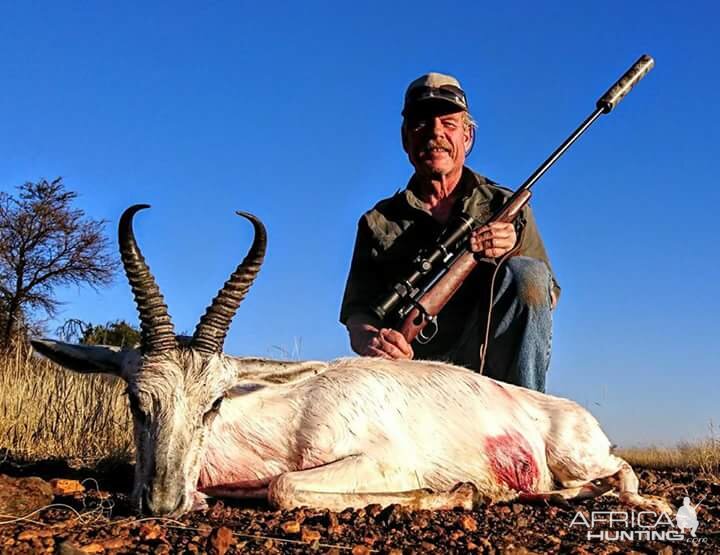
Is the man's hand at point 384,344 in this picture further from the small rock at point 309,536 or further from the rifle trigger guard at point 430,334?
the small rock at point 309,536

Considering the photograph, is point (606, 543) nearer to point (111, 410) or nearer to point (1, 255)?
point (111, 410)

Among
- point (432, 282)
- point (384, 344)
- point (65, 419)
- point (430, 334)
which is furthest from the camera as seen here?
point (65, 419)

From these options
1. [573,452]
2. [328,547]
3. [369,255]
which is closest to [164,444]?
[328,547]

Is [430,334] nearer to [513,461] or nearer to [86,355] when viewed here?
[513,461]

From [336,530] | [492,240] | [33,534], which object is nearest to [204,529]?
[336,530]

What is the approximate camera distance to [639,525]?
15.6ft

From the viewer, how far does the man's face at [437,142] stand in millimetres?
8383

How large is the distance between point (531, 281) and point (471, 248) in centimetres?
58

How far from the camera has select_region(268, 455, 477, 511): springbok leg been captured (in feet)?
15.7

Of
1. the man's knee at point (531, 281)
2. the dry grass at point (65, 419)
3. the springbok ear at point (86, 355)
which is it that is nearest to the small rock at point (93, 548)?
the springbok ear at point (86, 355)

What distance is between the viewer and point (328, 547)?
3.79m

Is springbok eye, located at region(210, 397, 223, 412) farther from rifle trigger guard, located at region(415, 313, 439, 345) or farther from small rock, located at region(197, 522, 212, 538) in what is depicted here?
rifle trigger guard, located at region(415, 313, 439, 345)

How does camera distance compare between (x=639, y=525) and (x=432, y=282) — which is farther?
(x=432, y=282)

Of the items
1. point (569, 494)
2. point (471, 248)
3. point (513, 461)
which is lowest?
point (569, 494)
